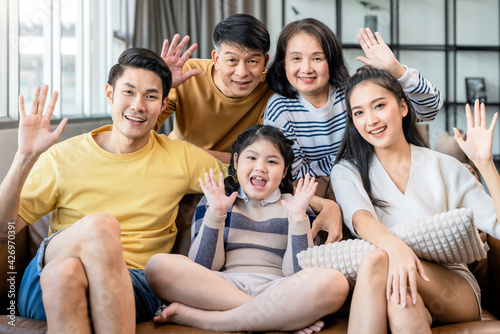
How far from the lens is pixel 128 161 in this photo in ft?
4.85

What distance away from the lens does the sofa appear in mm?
1181

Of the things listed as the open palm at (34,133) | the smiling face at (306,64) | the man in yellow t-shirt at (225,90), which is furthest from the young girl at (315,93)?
the open palm at (34,133)

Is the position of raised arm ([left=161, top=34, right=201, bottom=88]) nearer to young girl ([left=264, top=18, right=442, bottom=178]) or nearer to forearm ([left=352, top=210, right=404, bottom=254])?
young girl ([left=264, top=18, right=442, bottom=178])

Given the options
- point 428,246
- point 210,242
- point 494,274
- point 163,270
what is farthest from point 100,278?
point 494,274

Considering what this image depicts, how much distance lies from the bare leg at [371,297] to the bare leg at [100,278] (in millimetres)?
513

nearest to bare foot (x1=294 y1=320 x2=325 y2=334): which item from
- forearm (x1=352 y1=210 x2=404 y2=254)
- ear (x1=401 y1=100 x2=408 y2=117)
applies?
forearm (x1=352 y1=210 x2=404 y2=254)

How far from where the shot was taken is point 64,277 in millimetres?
1060

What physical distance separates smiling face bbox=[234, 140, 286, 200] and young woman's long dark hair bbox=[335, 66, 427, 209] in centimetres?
24

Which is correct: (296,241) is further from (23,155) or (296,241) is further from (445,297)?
(23,155)

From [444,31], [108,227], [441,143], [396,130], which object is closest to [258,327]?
[108,227]

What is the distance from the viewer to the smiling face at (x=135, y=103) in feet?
4.73

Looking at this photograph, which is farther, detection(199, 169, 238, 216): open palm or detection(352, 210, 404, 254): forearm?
detection(199, 169, 238, 216): open palm

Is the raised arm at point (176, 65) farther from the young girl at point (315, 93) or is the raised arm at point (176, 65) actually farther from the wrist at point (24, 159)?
the wrist at point (24, 159)

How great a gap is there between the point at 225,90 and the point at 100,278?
105 cm
